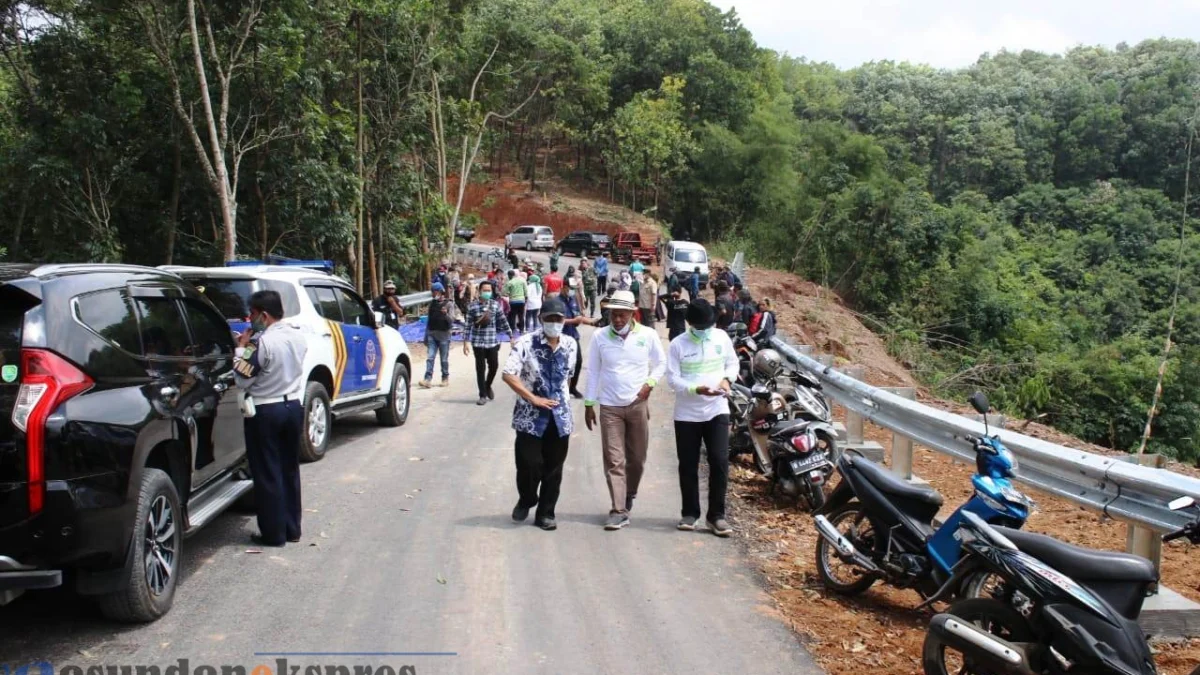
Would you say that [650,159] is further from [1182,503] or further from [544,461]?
[1182,503]

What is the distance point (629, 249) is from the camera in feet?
169

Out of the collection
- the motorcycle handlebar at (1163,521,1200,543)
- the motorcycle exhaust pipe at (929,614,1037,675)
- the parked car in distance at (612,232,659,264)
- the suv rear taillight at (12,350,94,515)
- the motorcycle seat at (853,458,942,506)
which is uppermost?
the suv rear taillight at (12,350,94,515)

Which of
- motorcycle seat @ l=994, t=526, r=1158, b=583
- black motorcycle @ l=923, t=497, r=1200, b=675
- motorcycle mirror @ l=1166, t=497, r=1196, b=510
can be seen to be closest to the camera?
black motorcycle @ l=923, t=497, r=1200, b=675

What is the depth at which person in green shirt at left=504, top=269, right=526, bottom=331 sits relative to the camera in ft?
67.7

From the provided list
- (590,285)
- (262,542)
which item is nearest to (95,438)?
(262,542)

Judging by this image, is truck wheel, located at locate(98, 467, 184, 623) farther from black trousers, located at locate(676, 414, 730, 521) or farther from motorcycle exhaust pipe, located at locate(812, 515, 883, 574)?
motorcycle exhaust pipe, located at locate(812, 515, 883, 574)

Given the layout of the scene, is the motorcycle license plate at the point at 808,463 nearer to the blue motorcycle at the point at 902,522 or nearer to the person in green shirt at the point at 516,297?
the blue motorcycle at the point at 902,522

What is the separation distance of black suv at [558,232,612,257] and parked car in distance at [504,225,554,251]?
86cm

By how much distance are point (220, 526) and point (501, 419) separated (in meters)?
5.62

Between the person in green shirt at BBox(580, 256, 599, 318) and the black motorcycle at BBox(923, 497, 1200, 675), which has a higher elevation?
the black motorcycle at BBox(923, 497, 1200, 675)

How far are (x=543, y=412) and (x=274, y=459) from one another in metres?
1.99

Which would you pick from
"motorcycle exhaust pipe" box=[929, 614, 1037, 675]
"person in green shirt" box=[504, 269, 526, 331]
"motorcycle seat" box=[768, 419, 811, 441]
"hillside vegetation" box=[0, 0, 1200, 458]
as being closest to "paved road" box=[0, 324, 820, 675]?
"motorcycle exhaust pipe" box=[929, 614, 1037, 675]

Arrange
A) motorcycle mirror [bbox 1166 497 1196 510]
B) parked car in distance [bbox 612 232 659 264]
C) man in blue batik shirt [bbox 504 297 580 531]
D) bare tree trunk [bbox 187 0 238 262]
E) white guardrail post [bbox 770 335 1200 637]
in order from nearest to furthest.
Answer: motorcycle mirror [bbox 1166 497 1196 510] → white guardrail post [bbox 770 335 1200 637] → man in blue batik shirt [bbox 504 297 580 531] → bare tree trunk [bbox 187 0 238 262] → parked car in distance [bbox 612 232 659 264]

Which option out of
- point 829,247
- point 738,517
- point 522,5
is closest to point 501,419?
point 738,517
